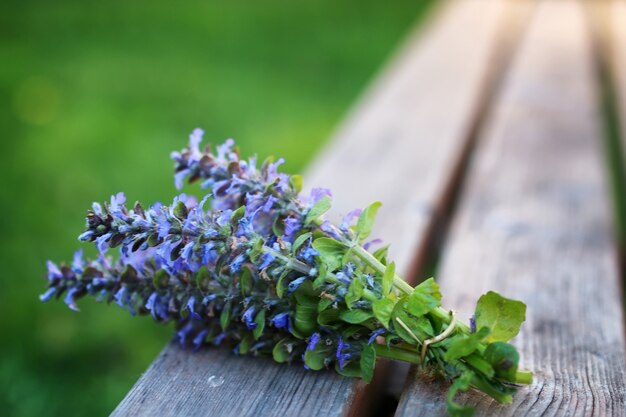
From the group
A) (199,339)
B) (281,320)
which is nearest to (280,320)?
(281,320)

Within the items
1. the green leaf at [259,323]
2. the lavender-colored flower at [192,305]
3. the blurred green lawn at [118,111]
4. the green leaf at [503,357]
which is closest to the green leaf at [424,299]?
the green leaf at [503,357]

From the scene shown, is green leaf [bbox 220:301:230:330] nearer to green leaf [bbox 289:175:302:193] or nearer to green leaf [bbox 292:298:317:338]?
green leaf [bbox 292:298:317:338]

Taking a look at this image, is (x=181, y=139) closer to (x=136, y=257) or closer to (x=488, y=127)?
(x=488, y=127)

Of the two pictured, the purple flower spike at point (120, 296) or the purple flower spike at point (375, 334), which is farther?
the purple flower spike at point (120, 296)

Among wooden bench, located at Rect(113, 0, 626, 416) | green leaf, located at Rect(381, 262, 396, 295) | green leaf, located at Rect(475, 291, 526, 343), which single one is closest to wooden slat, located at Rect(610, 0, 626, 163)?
wooden bench, located at Rect(113, 0, 626, 416)

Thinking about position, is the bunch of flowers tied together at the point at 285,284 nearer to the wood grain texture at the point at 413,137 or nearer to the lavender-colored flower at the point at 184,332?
the lavender-colored flower at the point at 184,332

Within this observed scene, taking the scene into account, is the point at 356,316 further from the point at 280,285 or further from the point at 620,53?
the point at 620,53
